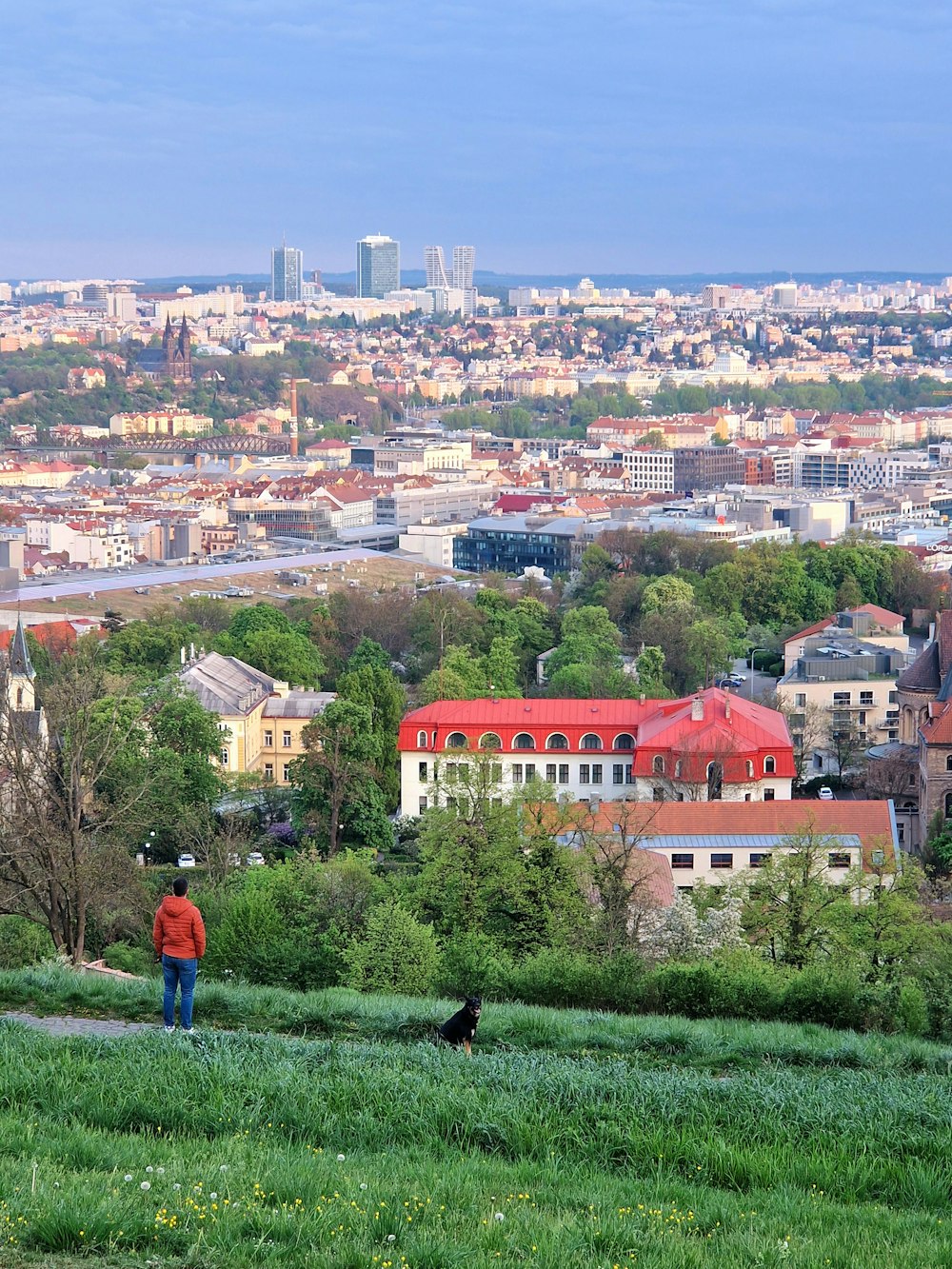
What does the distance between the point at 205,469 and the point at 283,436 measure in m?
18.9

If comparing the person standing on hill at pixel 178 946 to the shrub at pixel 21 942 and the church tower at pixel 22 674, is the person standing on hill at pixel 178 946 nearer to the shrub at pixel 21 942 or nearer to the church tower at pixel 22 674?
the shrub at pixel 21 942

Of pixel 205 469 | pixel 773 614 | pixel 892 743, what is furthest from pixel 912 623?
pixel 205 469

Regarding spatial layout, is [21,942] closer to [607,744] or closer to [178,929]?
[178,929]

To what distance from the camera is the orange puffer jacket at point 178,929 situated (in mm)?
8023

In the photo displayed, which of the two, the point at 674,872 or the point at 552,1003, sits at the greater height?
the point at 552,1003

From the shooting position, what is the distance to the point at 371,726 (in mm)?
28812

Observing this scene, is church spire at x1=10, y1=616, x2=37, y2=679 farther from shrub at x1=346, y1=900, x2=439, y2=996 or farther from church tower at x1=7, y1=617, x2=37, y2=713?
shrub at x1=346, y1=900, x2=439, y2=996

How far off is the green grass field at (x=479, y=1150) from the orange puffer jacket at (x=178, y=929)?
0.54 metres

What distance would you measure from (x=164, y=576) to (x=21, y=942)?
134 feet

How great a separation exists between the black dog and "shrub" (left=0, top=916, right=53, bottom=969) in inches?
213

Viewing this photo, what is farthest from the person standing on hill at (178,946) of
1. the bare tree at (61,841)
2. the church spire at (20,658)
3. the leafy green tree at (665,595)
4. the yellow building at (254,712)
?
the leafy green tree at (665,595)

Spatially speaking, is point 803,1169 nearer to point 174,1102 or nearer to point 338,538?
point 174,1102

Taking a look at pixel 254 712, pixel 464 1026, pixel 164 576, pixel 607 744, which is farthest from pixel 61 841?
pixel 164 576

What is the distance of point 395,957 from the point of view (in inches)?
527
